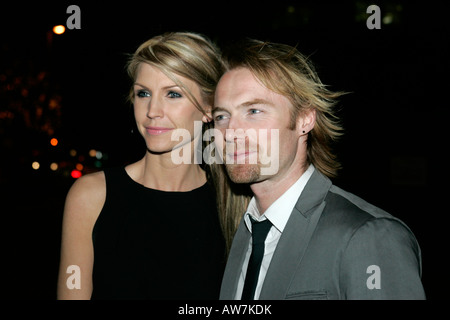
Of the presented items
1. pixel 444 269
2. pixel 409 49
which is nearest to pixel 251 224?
pixel 444 269

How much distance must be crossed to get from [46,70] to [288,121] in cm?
1801

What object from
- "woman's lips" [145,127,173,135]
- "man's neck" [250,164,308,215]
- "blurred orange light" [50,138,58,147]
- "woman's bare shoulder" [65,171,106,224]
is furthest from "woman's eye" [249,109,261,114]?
"blurred orange light" [50,138,58,147]

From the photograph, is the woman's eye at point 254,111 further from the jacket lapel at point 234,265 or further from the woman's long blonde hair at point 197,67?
the jacket lapel at point 234,265

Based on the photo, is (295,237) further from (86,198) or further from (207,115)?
(86,198)

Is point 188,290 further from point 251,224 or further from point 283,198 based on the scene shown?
point 283,198

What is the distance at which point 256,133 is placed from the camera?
107 inches

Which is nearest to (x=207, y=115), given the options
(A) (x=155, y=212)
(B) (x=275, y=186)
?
(A) (x=155, y=212)

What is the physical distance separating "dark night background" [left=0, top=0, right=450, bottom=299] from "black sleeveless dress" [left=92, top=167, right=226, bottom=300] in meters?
3.89

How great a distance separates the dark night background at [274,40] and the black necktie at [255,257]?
4.81 metres

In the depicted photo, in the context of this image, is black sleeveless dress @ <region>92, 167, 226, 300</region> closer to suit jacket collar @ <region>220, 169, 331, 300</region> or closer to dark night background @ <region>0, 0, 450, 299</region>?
suit jacket collar @ <region>220, 169, 331, 300</region>

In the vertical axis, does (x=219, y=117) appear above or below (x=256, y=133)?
above

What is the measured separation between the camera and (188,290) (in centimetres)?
322

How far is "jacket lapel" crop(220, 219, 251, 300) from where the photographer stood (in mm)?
2812

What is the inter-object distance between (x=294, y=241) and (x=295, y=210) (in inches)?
8.0
